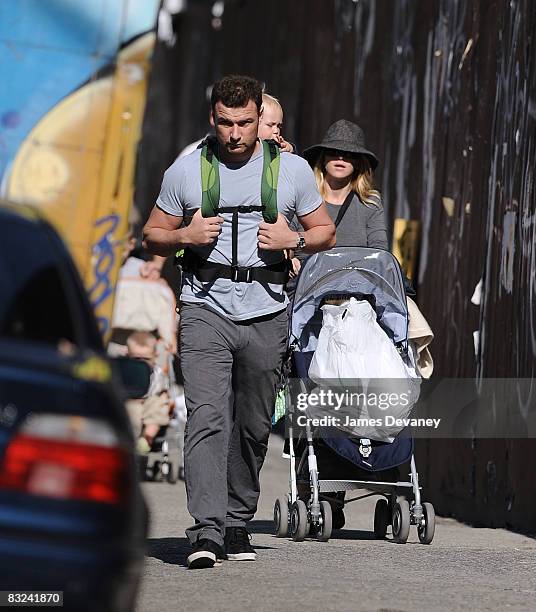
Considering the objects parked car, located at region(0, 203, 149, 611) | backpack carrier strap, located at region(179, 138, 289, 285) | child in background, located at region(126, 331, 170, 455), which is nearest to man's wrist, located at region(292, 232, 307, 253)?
backpack carrier strap, located at region(179, 138, 289, 285)

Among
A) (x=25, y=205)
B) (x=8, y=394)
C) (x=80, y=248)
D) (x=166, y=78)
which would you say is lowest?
(x=8, y=394)

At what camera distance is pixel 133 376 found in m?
4.45

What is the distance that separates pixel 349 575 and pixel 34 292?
309 centimetres

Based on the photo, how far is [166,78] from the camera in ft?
108

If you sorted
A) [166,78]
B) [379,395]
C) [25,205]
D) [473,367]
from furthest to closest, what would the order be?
[166,78], [473,367], [379,395], [25,205]

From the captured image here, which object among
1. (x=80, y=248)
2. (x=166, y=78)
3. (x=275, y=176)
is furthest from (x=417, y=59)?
(x=166, y=78)

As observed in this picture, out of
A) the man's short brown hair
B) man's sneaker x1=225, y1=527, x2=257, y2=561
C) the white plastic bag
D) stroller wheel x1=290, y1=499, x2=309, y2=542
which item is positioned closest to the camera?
the man's short brown hair

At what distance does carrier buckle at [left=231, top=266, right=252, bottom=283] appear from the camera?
6.70 meters

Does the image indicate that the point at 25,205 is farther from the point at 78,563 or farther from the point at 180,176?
the point at 180,176

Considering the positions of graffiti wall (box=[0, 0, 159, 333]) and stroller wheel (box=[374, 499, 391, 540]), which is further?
graffiti wall (box=[0, 0, 159, 333])

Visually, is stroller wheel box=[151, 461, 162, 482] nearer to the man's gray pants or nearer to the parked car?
the man's gray pants

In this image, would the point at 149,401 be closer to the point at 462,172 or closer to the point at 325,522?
the point at 462,172

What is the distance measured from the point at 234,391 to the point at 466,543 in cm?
179

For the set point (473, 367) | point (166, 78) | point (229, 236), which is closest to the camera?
point (229, 236)
